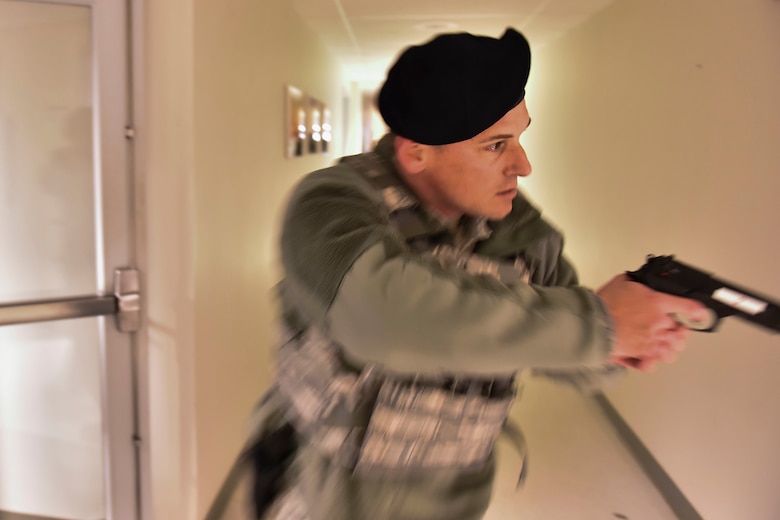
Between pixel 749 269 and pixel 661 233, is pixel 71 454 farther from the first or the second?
pixel 661 233

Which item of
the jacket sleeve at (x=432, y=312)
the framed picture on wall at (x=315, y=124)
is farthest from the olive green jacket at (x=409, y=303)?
the framed picture on wall at (x=315, y=124)

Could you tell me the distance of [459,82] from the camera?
526 millimetres

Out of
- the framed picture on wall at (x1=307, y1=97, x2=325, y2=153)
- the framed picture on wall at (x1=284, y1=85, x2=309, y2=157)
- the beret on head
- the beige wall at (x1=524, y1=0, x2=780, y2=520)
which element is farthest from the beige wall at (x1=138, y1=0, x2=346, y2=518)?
the beige wall at (x1=524, y1=0, x2=780, y2=520)

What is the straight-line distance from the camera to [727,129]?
1.59 m

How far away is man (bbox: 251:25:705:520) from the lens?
1.37 ft

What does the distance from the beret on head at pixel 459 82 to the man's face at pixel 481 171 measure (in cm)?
2

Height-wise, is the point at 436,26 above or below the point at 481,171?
above

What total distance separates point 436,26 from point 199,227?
2.18 meters

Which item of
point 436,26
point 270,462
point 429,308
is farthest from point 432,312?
Result: point 436,26

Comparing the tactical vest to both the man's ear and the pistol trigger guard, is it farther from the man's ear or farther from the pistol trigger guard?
the pistol trigger guard

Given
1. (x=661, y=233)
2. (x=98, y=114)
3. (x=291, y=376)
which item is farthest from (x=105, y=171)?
(x=661, y=233)

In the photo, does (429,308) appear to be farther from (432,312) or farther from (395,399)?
(395,399)

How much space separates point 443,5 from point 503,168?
7.35 ft

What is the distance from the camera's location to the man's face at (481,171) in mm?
590
